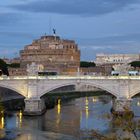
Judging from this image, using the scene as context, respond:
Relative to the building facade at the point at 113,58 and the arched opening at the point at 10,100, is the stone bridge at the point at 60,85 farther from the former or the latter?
the building facade at the point at 113,58

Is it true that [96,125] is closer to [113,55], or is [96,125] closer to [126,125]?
[126,125]

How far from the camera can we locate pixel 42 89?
54.1 meters

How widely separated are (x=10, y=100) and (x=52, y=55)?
64040 mm

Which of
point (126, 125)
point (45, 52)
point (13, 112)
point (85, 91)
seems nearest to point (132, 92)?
point (13, 112)

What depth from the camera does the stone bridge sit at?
52344 millimetres

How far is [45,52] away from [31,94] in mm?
77141

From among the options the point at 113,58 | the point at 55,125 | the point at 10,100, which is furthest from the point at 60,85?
the point at 113,58

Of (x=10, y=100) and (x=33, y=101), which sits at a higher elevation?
(x=33, y=101)

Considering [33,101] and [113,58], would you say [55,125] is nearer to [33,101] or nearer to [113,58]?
[33,101]

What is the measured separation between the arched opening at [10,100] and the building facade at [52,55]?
180 feet

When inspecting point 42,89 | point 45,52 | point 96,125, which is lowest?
point 96,125

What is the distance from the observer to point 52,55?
429 ft

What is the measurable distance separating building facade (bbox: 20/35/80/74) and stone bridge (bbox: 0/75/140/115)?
71100mm

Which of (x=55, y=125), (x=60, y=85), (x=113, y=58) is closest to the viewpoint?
(x=55, y=125)
